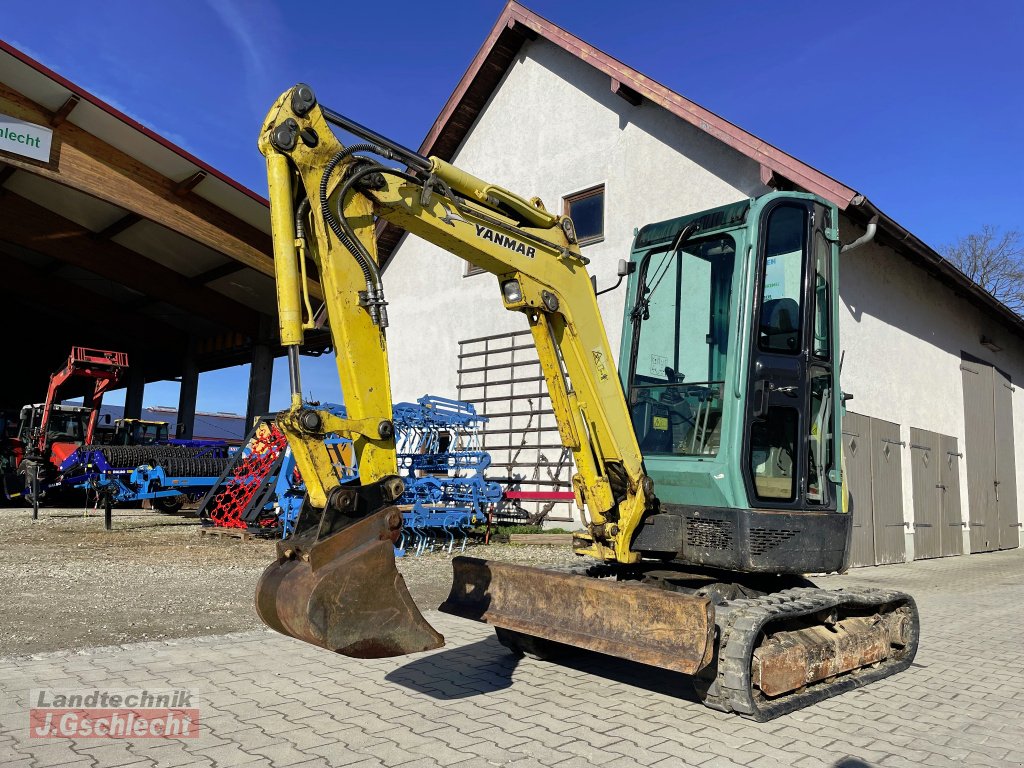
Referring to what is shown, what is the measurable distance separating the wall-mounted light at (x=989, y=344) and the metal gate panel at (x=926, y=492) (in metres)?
3.28

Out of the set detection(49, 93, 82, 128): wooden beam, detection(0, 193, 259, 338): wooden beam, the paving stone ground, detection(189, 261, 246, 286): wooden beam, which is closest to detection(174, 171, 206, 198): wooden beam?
detection(49, 93, 82, 128): wooden beam

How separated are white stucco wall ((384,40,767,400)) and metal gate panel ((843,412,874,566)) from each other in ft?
11.8

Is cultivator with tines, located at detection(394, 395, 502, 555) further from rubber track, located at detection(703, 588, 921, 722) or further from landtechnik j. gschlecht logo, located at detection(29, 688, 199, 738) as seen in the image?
rubber track, located at detection(703, 588, 921, 722)

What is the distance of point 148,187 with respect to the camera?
16.0m

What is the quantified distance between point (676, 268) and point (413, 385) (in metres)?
10.8

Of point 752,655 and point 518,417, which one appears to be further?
point 518,417

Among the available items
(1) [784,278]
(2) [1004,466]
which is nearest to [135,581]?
(1) [784,278]

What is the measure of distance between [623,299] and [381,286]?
30.1 feet

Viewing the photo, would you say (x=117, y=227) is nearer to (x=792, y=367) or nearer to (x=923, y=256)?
(x=923, y=256)

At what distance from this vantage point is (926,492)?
1317cm

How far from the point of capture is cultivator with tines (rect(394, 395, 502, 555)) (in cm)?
1084

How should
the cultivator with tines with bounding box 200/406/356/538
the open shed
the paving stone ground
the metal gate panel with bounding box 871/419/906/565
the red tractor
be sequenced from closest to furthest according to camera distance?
1. the paving stone ground
2. the cultivator with tines with bounding box 200/406/356/538
3. the metal gate panel with bounding box 871/419/906/565
4. the open shed
5. the red tractor

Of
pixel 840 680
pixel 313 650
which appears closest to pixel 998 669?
pixel 840 680

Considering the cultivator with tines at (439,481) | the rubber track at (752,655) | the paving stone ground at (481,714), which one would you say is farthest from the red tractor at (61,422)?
the rubber track at (752,655)
